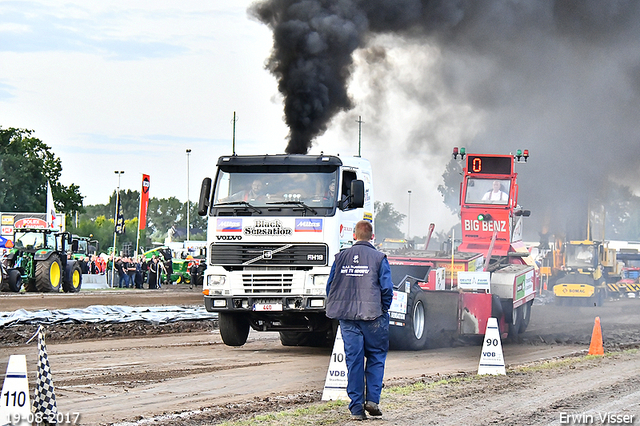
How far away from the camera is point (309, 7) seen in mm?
18938

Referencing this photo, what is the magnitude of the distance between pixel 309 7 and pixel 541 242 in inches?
680

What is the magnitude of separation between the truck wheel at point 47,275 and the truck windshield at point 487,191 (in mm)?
16514

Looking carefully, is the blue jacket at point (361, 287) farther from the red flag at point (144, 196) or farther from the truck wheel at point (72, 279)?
the red flag at point (144, 196)

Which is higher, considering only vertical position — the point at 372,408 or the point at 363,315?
the point at 363,315

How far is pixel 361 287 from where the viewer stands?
25.7 feet

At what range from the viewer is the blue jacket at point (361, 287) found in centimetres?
777

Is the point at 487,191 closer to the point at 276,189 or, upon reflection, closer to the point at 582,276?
the point at 276,189

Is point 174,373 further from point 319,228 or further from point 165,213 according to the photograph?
point 165,213

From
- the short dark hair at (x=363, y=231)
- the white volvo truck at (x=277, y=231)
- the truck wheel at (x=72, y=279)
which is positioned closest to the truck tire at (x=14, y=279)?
the truck wheel at (x=72, y=279)

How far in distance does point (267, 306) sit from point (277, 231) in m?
1.18

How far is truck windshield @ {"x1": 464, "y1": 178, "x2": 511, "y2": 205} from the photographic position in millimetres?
20188

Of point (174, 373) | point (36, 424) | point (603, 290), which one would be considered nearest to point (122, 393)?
point (174, 373)

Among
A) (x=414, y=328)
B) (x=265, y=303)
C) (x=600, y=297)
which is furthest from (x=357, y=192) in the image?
(x=600, y=297)

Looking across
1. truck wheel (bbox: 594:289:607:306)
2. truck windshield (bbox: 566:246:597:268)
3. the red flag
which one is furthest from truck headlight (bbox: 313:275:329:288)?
the red flag
